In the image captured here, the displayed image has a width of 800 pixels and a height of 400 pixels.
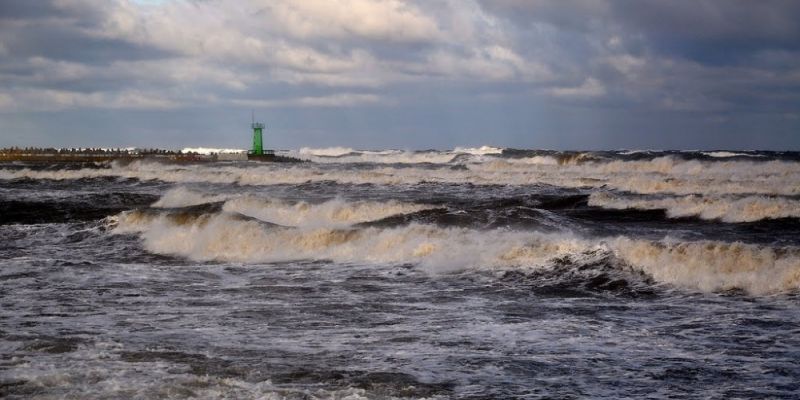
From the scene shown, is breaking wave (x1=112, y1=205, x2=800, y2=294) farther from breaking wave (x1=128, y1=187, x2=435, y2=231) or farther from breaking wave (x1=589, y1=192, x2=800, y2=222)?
breaking wave (x1=589, y1=192, x2=800, y2=222)

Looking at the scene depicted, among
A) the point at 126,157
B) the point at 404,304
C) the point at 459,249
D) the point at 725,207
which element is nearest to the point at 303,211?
the point at 459,249

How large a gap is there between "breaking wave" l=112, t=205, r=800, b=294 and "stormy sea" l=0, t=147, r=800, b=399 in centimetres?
6

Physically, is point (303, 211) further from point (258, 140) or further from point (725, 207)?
point (258, 140)

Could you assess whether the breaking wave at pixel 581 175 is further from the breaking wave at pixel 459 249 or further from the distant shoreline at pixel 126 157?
the breaking wave at pixel 459 249

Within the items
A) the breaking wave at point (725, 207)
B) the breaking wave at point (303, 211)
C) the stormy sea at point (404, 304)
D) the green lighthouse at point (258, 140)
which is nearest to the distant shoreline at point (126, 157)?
the green lighthouse at point (258, 140)

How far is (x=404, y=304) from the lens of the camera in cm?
1280

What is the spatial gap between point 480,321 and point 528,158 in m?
69.5

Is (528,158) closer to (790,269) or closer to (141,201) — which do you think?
(141,201)

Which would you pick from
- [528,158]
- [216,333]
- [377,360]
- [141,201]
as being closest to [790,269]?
[377,360]

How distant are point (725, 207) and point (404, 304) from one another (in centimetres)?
1697

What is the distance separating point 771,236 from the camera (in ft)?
72.1

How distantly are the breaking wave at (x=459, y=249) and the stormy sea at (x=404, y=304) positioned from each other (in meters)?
0.06

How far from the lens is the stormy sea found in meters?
8.34

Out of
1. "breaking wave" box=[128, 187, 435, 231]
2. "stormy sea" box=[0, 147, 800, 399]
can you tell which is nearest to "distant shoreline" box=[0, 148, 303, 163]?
"breaking wave" box=[128, 187, 435, 231]
